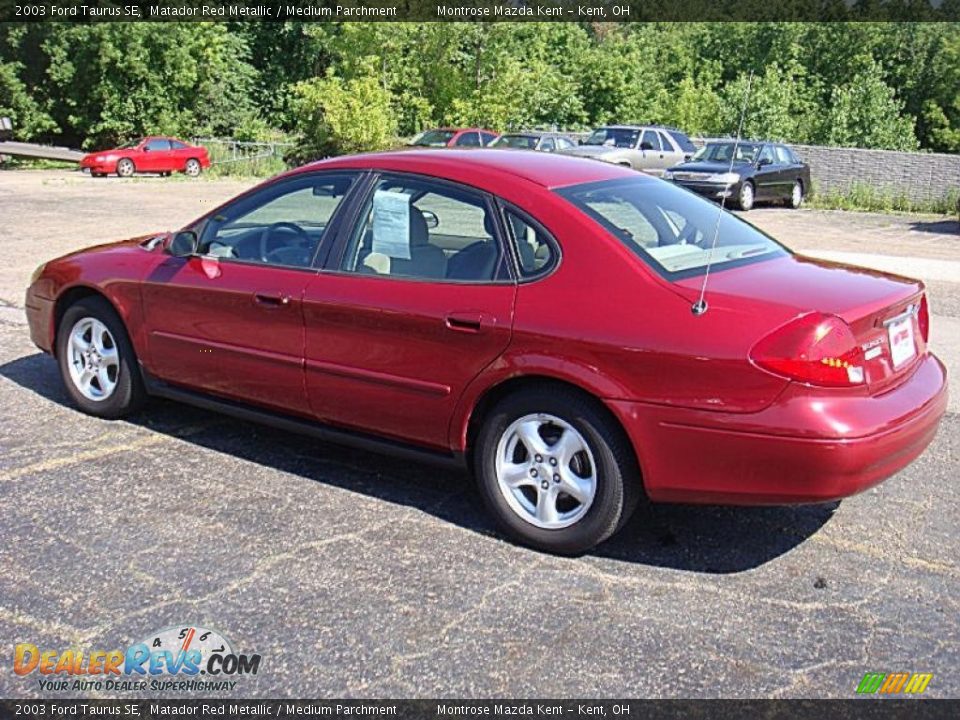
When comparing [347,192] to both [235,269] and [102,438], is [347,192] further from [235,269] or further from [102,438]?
[102,438]

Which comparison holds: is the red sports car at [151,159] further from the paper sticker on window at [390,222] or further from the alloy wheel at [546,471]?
the alloy wheel at [546,471]

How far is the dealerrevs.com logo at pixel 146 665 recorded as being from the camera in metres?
3.20

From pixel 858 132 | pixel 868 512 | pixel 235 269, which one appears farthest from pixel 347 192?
pixel 858 132

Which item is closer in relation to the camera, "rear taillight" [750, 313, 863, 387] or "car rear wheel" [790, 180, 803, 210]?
"rear taillight" [750, 313, 863, 387]

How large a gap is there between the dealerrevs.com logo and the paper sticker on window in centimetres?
191

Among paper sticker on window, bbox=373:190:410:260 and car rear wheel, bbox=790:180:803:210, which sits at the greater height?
paper sticker on window, bbox=373:190:410:260

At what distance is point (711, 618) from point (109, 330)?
3634 mm

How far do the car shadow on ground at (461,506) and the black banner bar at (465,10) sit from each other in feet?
116

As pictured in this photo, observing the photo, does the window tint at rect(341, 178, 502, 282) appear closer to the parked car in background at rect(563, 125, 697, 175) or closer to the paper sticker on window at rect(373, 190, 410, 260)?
the paper sticker on window at rect(373, 190, 410, 260)

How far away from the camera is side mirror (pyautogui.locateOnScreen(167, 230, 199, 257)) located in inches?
204

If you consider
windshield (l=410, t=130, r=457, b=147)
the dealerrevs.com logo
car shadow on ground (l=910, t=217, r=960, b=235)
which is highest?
A: windshield (l=410, t=130, r=457, b=147)

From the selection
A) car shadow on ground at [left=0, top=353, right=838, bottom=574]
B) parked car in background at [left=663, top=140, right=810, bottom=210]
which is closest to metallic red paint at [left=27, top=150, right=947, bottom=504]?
car shadow on ground at [left=0, top=353, right=838, bottom=574]

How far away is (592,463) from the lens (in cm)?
395

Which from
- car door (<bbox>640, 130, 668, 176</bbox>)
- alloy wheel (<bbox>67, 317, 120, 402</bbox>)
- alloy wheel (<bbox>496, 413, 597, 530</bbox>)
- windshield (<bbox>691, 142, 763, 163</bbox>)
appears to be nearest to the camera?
alloy wheel (<bbox>496, 413, 597, 530</bbox>)
